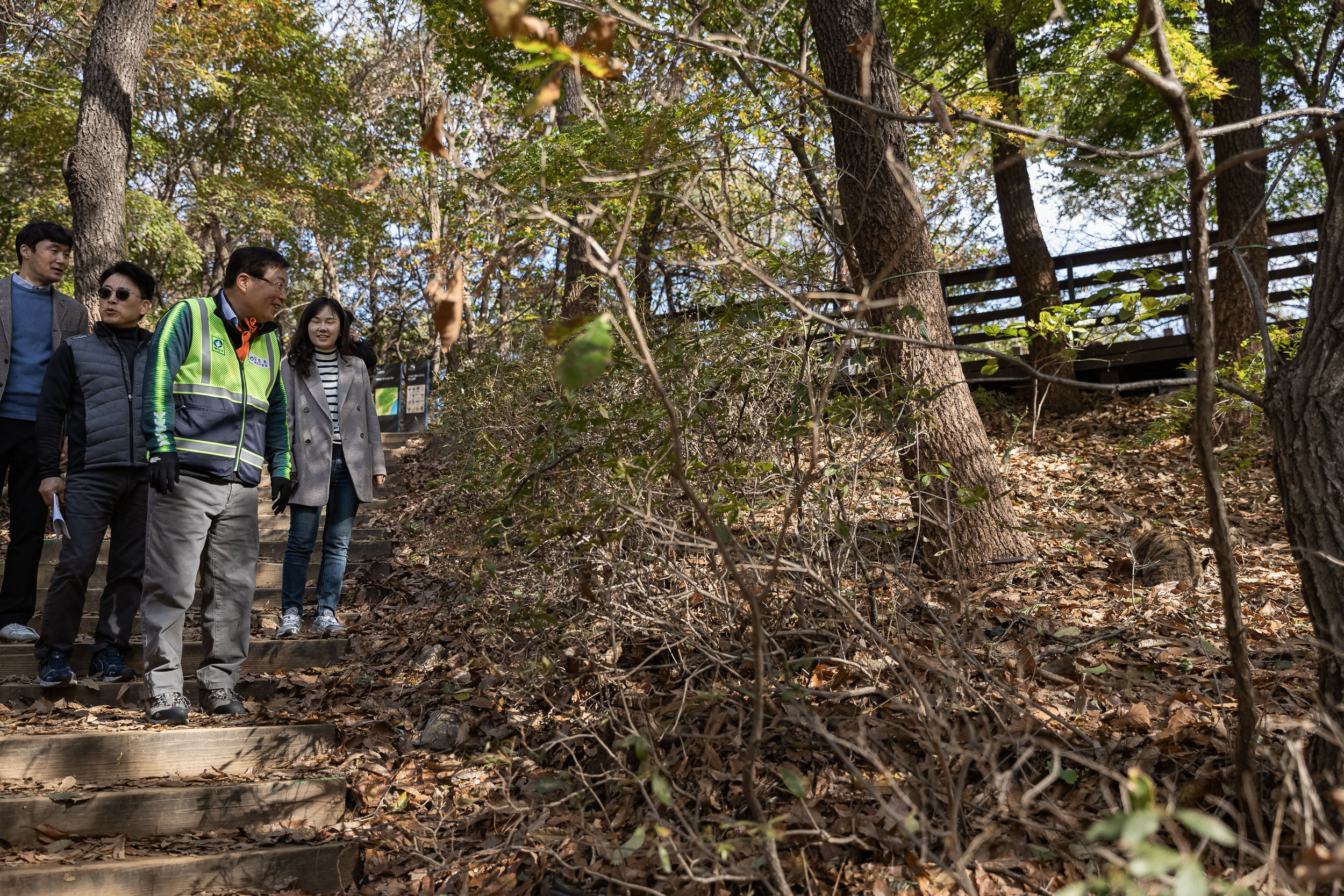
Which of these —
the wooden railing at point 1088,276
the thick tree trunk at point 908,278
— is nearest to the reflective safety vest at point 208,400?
the thick tree trunk at point 908,278

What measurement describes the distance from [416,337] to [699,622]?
2648cm

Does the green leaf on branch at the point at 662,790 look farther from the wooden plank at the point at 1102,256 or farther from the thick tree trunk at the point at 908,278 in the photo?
the wooden plank at the point at 1102,256

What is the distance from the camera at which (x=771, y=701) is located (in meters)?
2.96

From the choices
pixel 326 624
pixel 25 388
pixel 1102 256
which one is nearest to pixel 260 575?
pixel 326 624

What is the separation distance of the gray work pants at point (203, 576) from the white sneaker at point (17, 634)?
1121mm

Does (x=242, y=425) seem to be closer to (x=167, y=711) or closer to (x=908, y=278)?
(x=167, y=711)

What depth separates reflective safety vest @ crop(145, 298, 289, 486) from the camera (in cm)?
377

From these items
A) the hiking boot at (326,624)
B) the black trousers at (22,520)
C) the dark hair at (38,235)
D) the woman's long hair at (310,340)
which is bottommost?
the hiking boot at (326,624)

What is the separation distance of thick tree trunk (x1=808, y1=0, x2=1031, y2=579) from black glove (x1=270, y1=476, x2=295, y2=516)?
3.19 m

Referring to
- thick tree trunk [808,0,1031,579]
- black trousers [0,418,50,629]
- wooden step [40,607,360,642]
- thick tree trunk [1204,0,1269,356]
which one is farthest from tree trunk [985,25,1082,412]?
black trousers [0,418,50,629]

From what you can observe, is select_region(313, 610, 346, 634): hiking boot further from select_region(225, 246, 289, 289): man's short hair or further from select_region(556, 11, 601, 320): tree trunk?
select_region(556, 11, 601, 320): tree trunk

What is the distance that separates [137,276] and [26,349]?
902 millimetres

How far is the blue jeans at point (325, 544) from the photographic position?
16.8 ft

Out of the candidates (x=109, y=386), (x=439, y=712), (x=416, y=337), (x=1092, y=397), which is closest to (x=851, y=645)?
(x=439, y=712)
